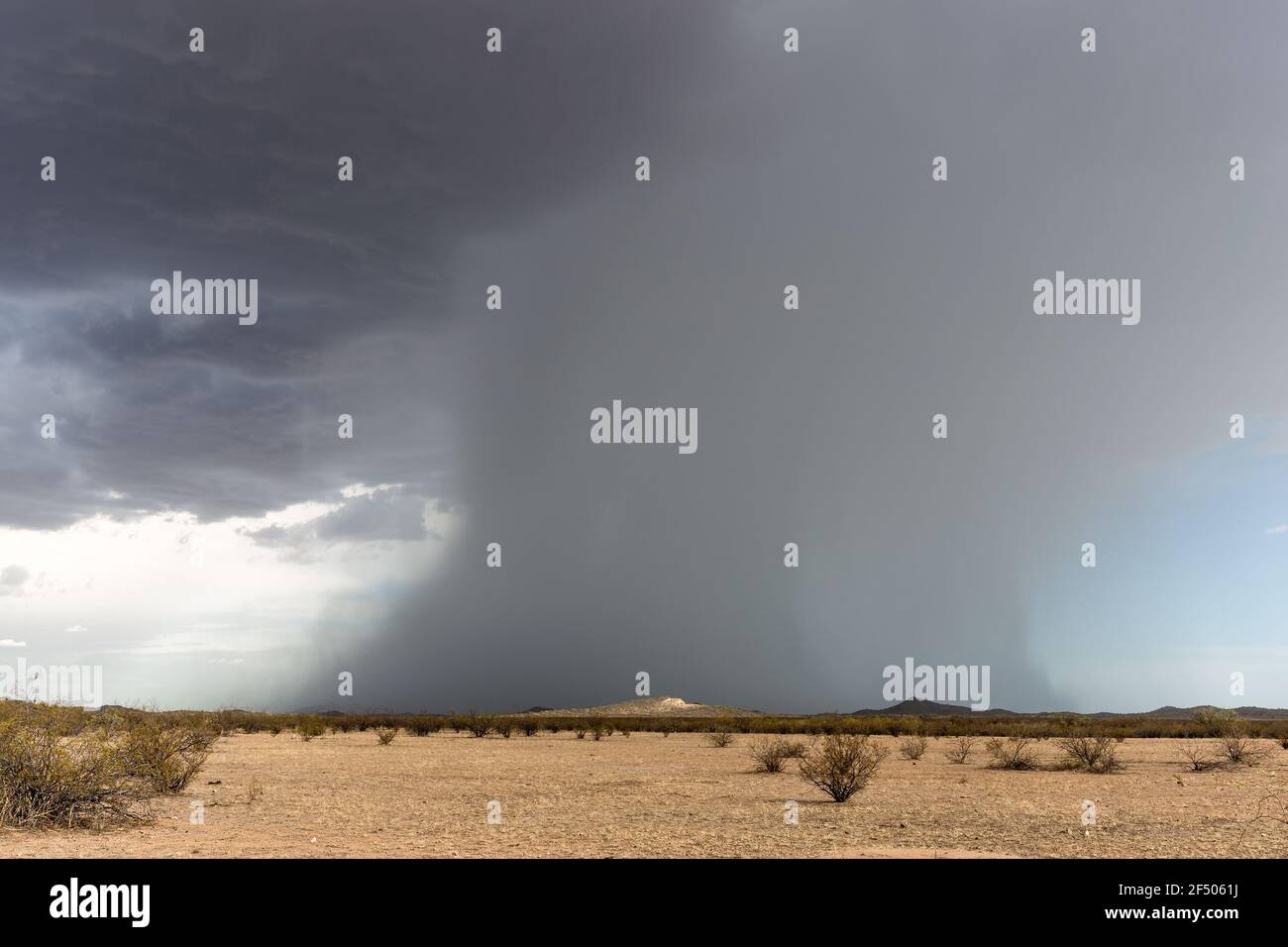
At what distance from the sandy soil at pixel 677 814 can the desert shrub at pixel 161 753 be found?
22.4 inches

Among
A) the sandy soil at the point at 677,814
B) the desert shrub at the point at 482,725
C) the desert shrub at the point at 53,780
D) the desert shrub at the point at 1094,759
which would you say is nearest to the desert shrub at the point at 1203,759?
the sandy soil at the point at 677,814

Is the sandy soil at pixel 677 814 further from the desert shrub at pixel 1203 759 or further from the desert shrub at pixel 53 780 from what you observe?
the desert shrub at pixel 1203 759

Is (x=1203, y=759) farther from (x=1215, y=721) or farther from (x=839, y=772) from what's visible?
(x=1215, y=721)

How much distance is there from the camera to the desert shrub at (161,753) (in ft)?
69.4

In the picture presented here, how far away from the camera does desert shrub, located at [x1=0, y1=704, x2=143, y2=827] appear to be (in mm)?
16422

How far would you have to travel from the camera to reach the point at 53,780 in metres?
16.8

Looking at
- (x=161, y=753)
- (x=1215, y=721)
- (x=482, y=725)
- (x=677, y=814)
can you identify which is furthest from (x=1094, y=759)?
(x=1215, y=721)

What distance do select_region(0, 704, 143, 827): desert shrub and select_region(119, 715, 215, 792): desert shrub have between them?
230 cm

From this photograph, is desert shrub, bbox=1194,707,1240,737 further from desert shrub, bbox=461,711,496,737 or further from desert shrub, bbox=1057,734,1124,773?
desert shrub, bbox=461,711,496,737

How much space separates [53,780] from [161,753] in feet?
17.8
